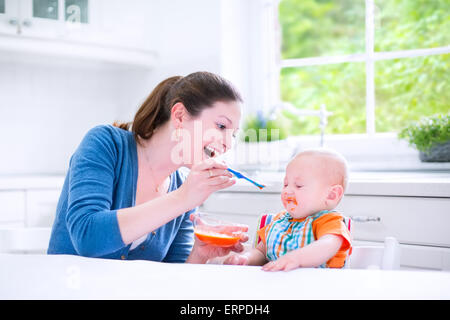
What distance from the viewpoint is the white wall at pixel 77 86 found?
241 centimetres

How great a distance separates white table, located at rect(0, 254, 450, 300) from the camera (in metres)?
0.58

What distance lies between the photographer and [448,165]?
181 cm

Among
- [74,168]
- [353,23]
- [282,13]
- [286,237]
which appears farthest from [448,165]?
[282,13]

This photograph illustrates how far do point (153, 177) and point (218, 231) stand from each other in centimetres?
33

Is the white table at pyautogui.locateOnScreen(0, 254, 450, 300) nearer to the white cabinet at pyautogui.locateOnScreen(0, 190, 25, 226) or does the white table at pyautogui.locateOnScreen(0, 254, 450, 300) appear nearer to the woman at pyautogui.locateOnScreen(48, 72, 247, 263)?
the woman at pyautogui.locateOnScreen(48, 72, 247, 263)

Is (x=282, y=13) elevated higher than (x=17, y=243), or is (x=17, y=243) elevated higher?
(x=282, y=13)

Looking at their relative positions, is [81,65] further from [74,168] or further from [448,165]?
[448,165]

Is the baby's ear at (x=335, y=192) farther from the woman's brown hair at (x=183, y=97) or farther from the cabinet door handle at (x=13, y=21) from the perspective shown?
the cabinet door handle at (x=13, y=21)

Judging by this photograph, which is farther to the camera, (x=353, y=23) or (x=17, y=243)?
(x=353, y=23)

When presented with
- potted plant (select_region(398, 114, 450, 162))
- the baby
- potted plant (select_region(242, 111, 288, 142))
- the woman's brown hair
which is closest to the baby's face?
the baby

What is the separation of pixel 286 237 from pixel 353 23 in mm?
3719

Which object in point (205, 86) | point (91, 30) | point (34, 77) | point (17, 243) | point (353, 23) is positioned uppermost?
point (353, 23)

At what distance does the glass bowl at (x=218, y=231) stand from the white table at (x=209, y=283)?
43 centimetres
